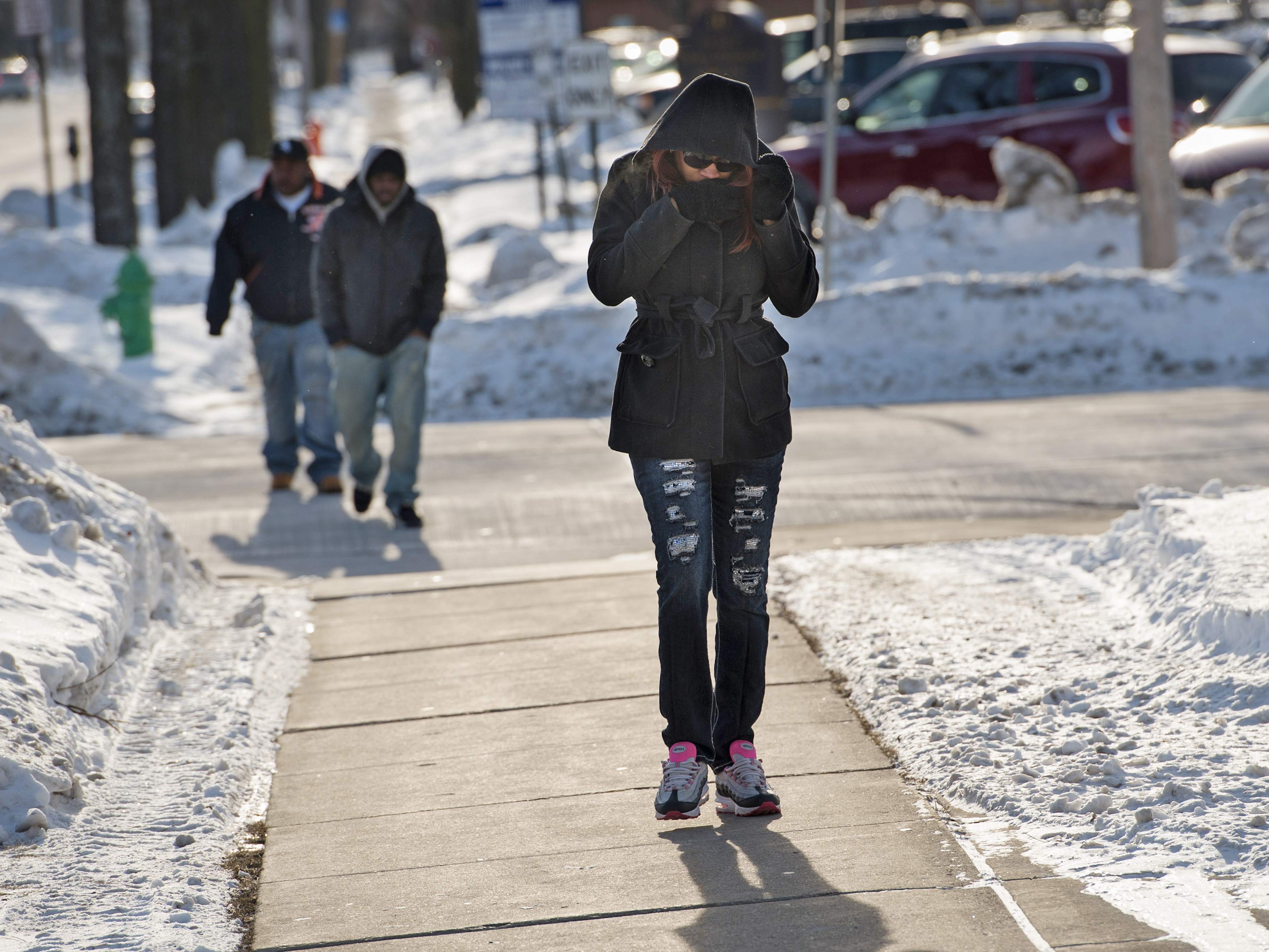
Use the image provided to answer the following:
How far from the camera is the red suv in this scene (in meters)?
14.5

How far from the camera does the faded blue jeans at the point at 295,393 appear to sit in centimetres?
845

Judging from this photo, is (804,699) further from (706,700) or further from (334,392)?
(334,392)

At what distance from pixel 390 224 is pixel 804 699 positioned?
11.8 feet

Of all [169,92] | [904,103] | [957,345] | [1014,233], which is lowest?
[957,345]

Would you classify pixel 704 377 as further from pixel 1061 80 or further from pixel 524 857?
pixel 1061 80

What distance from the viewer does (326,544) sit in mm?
7508

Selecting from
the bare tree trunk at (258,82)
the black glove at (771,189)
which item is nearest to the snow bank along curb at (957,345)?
the black glove at (771,189)

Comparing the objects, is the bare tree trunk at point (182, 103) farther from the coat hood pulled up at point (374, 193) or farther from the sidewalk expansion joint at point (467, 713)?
the sidewalk expansion joint at point (467, 713)

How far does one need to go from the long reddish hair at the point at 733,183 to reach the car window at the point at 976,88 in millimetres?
11684

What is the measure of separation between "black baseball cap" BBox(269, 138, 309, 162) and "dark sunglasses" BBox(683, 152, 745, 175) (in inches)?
198

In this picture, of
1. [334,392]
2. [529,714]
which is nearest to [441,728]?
[529,714]

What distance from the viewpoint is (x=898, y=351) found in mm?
11695

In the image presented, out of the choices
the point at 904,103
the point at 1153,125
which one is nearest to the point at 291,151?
the point at 1153,125

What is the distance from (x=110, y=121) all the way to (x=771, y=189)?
17532mm
